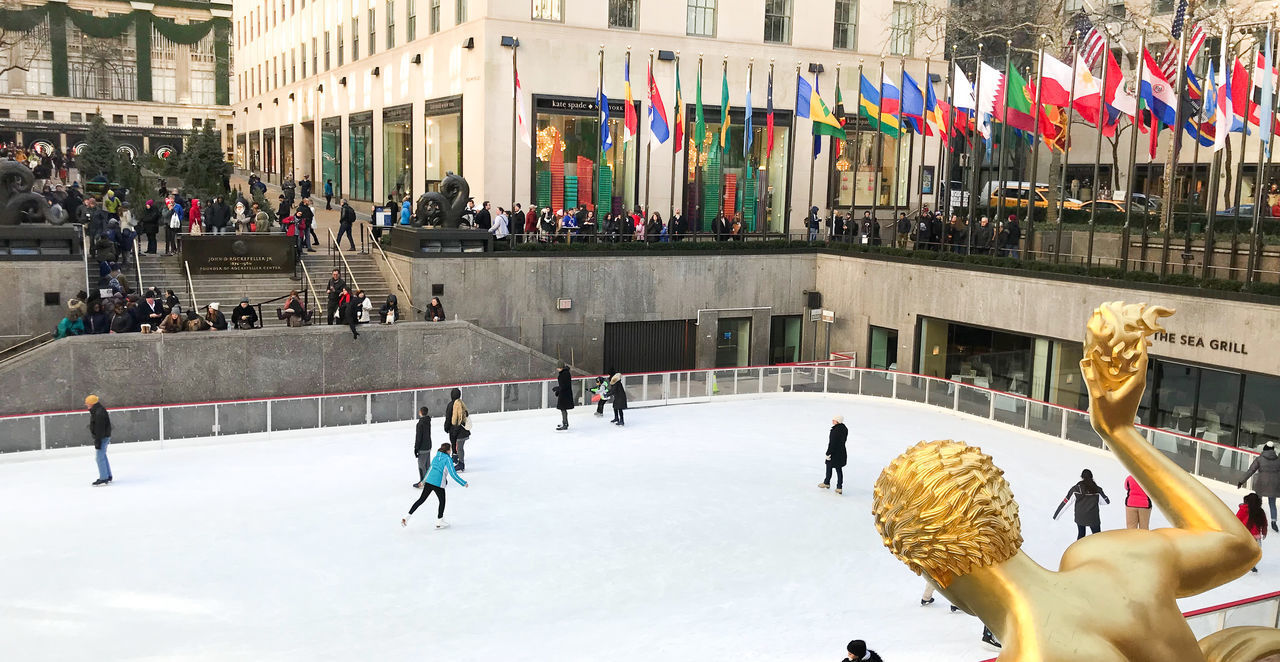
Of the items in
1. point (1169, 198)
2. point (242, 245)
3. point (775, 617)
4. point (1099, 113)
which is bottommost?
point (775, 617)

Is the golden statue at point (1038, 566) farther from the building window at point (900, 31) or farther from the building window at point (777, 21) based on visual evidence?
the building window at point (900, 31)

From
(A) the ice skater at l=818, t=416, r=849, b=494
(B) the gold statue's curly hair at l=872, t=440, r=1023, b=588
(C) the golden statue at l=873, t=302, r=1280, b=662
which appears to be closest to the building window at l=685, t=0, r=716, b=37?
(A) the ice skater at l=818, t=416, r=849, b=494

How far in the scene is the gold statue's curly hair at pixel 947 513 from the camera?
2748 millimetres

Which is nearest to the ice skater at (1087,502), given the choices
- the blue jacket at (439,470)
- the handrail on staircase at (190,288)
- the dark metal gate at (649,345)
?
the blue jacket at (439,470)

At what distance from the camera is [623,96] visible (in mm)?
32406

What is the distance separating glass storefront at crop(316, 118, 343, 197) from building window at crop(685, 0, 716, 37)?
18495 mm

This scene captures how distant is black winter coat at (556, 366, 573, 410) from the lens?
1980 centimetres

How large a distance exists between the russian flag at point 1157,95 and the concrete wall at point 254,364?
14.2 meters

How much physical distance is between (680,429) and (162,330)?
10402mm

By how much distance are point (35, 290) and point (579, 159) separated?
51.5 feet

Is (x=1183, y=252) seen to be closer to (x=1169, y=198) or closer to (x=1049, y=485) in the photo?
(x=1169, y=198)

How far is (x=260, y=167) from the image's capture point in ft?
212

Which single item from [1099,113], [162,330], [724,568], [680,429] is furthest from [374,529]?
[1099,113]

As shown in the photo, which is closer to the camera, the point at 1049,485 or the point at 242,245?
the point at 1049,485
